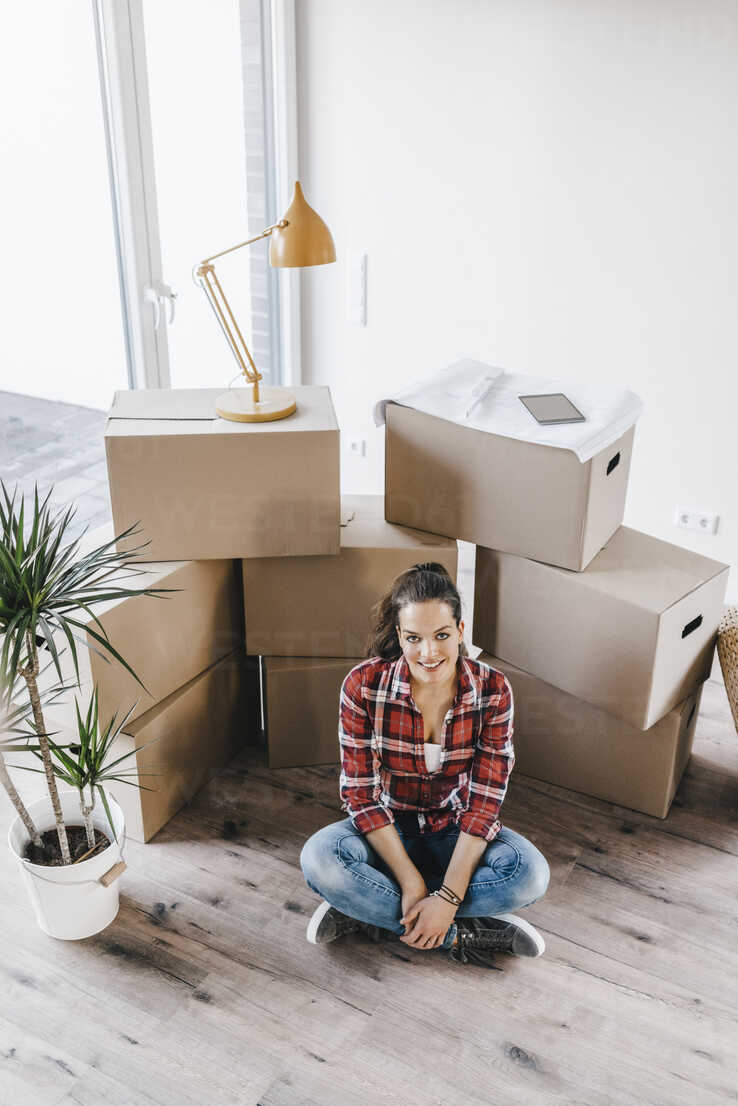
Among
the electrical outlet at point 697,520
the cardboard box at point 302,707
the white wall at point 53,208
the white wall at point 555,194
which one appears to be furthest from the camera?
the electrical outlet at point 697,520

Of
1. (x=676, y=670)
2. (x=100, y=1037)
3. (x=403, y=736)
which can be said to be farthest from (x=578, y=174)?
(x=100, y=1037)

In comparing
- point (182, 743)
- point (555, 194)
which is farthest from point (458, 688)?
point (555, 194)

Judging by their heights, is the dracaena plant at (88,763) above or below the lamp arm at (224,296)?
below

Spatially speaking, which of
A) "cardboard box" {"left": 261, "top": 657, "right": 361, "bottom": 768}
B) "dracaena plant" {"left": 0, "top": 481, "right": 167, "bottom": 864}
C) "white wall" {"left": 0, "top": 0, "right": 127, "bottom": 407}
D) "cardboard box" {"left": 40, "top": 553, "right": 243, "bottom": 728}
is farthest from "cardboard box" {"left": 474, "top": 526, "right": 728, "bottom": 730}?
"white wall" {"left": 0, "top": 0, "right": 127, "bottom": 407}

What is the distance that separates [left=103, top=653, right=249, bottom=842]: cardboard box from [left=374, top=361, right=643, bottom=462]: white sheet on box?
2.43ft

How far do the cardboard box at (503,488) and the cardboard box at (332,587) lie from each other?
8 cm

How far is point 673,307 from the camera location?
3064 mm

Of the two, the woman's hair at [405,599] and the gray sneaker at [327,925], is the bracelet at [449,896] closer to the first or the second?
the gray sneaker at [327,925]

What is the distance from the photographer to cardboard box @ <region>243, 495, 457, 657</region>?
2268mm

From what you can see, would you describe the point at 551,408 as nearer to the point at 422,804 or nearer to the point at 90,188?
the point at 422,804

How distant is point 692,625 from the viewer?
7.34 feet

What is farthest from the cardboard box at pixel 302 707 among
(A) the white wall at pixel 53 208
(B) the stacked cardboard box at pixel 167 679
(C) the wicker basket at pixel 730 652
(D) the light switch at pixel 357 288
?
(D) the light switch at pixel 357 288

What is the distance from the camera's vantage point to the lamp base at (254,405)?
2.11 meters

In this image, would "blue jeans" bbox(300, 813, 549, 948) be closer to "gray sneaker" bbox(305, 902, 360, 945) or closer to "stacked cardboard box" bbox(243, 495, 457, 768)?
"gray sneaker" bbox(305, 902, 360, 945)
